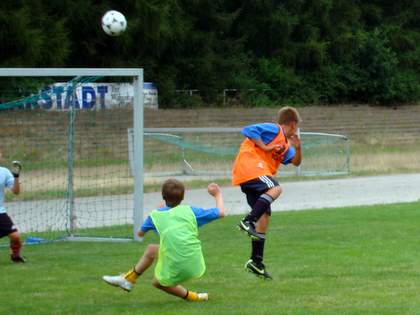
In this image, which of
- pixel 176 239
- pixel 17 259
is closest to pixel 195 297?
pixel 176 239

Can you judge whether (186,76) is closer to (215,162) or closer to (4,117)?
(215,162)

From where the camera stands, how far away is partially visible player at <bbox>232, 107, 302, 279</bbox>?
9547mm

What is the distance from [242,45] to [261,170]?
42.8m

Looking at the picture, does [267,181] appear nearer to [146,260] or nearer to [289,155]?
[289,155]

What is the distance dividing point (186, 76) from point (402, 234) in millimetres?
36695

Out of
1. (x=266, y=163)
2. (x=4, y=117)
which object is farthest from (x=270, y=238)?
(x=4, y=117)

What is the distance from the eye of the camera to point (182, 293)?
325 inches

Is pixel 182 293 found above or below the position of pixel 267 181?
below

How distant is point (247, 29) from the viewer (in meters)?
52.0

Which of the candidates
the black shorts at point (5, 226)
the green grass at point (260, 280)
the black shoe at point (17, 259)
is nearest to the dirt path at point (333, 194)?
the green grass at point (260, 280)

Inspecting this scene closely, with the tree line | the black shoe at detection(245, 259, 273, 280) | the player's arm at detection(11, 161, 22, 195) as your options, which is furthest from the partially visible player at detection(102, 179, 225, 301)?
Result: the tree line

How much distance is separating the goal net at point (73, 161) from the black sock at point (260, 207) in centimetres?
403

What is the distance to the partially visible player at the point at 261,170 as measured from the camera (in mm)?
9547

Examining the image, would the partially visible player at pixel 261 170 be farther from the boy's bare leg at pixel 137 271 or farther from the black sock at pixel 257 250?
the boy's bare leg at pixel 137 271
